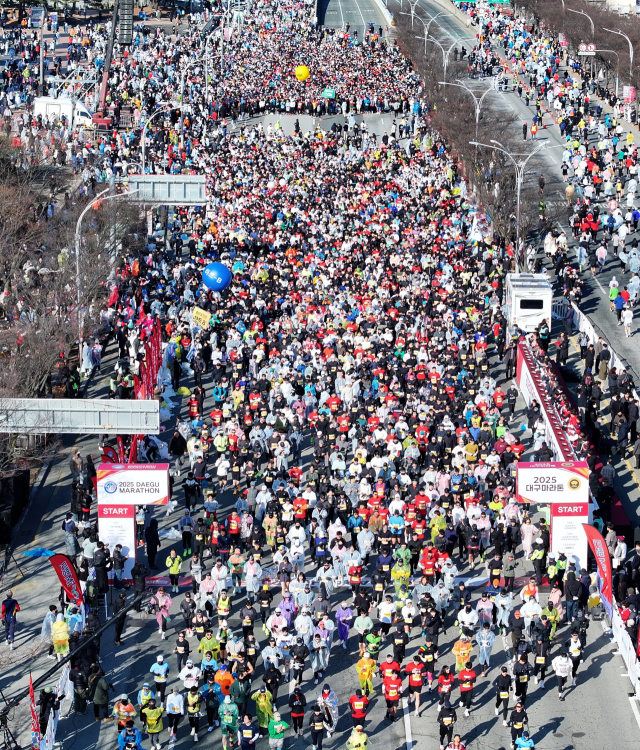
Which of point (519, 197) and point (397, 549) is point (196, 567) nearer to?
point (397, 549)

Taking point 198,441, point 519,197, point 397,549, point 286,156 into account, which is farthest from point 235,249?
point 397,549

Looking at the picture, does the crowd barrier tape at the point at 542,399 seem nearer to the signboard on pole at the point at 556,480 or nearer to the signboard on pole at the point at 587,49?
the signboard on pole at the point at 556,480

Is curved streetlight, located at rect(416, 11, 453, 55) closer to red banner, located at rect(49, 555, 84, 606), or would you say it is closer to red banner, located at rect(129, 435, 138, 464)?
red banner, located at rect(129, 435, 138, 464)

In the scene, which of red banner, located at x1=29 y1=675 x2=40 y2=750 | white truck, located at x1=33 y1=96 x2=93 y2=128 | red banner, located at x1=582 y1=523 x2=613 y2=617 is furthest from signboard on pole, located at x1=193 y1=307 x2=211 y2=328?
white truck, located at x1=33 y1=96 x2=93 y2=128

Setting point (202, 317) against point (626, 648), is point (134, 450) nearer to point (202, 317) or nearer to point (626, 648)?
point (202, 317)

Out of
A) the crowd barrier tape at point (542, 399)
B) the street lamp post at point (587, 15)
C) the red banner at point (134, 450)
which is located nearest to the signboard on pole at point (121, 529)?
the red banner at point (134, 450)

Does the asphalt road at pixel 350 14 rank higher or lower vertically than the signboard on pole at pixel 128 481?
higher

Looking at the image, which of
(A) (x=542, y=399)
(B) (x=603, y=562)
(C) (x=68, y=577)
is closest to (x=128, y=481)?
(C) (x=68, y=577)
